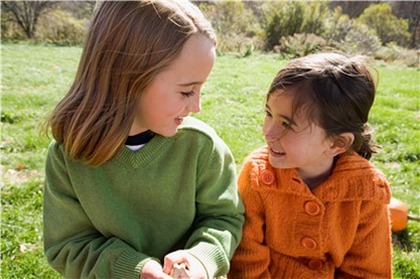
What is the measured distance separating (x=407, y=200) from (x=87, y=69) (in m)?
3.05

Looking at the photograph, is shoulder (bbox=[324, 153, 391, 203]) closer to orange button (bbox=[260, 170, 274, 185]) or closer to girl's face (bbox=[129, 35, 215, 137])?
orange button (bbox=[260, 170, 274, 185])

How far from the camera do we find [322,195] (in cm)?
196

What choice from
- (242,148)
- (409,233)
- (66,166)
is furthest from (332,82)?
(242,148)

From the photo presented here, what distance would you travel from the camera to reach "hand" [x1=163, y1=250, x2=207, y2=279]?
64.5 inches

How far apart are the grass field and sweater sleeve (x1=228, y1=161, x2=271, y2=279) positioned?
95 centimetres

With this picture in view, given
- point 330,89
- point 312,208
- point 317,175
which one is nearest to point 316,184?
point 317,175

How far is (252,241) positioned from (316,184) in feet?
1.29

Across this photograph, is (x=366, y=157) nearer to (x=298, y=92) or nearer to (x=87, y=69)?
(x=298, y=92)

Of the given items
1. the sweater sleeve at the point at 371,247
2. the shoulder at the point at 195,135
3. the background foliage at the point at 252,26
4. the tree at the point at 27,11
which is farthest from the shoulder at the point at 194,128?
the tree at the point at 27,11

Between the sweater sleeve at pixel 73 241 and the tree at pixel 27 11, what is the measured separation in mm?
19629

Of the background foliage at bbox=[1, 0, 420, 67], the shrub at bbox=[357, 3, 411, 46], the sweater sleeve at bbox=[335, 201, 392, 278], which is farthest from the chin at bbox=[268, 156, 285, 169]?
the shrub at bbox=[357, 3, 411, 46]

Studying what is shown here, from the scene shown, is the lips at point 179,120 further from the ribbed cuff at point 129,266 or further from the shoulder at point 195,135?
the ribbed cuff at point 129,266

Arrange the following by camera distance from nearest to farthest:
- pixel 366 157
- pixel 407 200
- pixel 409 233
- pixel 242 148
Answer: pixel 366 157
pixel 409 233
pixel 407 200
pixel 242 148

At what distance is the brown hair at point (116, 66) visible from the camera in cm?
154
